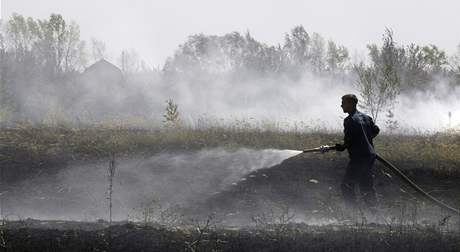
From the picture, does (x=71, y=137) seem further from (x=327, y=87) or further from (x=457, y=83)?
(x=457, y=83)

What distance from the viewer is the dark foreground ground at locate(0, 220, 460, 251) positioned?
16.3 feet

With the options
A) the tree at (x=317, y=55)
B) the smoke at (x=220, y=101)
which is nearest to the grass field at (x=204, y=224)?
the smoke at (x=220, y=101)

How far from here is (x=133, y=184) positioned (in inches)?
382

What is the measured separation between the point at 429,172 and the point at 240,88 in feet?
79.1

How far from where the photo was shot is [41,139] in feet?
43.2

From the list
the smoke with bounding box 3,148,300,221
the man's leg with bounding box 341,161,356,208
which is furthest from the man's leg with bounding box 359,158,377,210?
the smoke with bounding box 3,148,300,221

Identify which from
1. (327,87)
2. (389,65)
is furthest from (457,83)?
(389,65)

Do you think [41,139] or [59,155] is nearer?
[59,155]

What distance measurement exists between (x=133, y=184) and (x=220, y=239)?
4.98 meters

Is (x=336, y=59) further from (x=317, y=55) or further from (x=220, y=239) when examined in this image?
(x=220, y=239)

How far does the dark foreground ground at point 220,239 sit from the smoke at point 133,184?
2234 millimetres

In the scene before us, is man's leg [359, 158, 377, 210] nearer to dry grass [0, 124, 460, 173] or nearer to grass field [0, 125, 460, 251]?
grass field [0, 125, 460, 251]

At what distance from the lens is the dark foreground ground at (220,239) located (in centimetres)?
495

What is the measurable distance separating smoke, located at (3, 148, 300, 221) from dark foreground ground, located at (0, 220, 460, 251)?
2234mm
